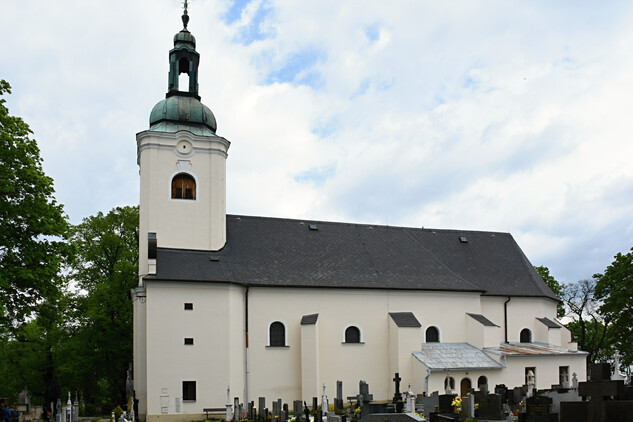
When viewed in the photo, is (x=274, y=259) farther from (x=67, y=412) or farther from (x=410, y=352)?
(x=67, y=412)

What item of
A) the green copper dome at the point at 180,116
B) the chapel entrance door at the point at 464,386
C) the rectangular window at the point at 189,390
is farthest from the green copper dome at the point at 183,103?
the chapel entrance door at the point at 464,386

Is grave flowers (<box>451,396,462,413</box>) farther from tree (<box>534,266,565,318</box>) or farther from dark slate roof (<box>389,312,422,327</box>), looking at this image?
tree (<box>534,266,565,318</box>)

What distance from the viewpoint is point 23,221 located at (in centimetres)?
2025

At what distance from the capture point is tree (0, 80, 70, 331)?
19744 mm

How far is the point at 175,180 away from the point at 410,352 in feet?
45.8

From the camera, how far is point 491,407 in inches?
797

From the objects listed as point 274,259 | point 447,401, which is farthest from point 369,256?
point 447,401

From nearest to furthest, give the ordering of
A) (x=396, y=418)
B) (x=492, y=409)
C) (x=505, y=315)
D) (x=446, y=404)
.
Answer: (x=396, y=418), (x=492, y=409), (x=446, y=404), (x=505, y=315)

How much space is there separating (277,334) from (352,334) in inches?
151

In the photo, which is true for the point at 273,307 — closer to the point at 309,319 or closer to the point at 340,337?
the point at 309,319

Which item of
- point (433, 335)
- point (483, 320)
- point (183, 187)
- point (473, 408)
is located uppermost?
point (183, 187)

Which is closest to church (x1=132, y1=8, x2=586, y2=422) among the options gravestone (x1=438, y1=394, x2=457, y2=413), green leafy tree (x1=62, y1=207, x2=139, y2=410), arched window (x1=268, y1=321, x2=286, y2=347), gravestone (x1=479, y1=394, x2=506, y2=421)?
arched window (x1=268, y1=321, x2=286, y2=347)

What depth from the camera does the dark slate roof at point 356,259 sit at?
1169 inches

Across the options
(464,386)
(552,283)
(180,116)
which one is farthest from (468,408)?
(552,283)
